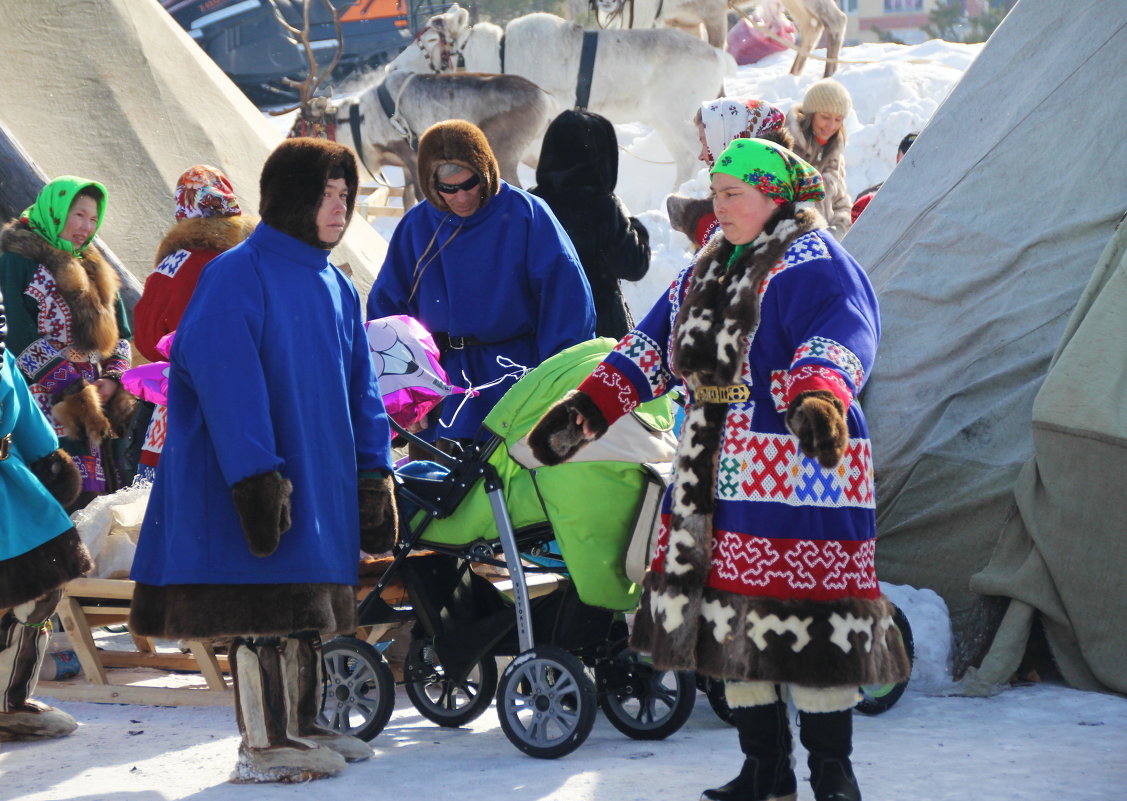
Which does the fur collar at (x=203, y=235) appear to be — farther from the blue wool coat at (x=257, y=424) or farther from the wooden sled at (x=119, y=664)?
the blue wool coat at (x=257, y=424)

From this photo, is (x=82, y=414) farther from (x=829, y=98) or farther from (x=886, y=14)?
(x=886, y=14)

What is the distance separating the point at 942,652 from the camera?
4.62 meters

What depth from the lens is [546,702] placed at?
388 cm

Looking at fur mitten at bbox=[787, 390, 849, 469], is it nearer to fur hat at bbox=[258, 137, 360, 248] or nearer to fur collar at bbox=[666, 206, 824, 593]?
fur collar at bbox=[666, 206, 824, 593]

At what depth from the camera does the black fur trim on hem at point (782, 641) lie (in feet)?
10.1

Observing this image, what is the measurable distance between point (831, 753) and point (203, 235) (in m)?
3.26

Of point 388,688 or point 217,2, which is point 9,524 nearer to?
point 388,688

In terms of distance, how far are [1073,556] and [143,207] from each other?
5.64m

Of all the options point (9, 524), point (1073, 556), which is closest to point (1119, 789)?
point (1073, 556)

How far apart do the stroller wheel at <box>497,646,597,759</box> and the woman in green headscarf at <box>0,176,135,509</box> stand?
2584 mm

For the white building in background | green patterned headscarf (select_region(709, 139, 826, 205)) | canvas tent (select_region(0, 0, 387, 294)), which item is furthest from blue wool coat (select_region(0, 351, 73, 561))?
the white building in background

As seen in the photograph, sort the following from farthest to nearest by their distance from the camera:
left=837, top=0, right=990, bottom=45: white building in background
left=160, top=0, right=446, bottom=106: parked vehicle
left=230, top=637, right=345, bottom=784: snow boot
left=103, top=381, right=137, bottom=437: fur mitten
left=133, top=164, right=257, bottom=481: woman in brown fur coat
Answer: left=837, top=0, right=990, bottom=45: white building in background
left=160, top=0, right=446, bottom=106: parked vehicle
left=103, top=381, right=137, bottom=437: fur mitten
left=133, top=164, right=257, bottom=481: woman in brown fur coat
left=230, top=637, right=345, bottom=784: snow boot

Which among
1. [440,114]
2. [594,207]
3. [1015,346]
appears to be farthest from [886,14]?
[1015,346]

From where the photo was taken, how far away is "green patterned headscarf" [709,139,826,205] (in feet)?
10.7
